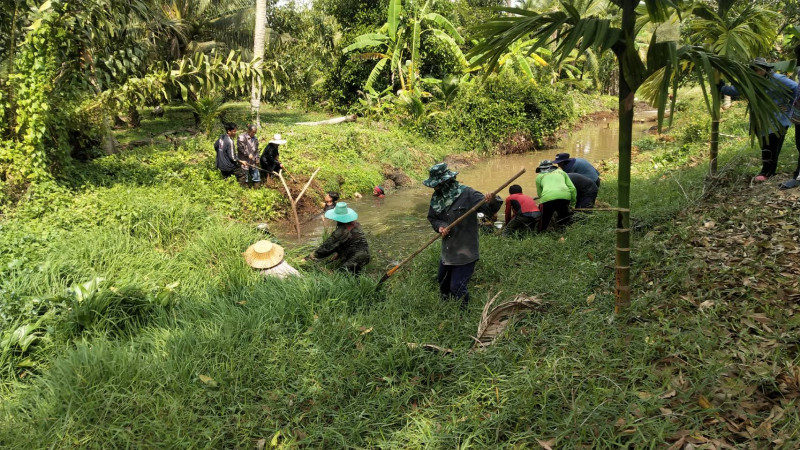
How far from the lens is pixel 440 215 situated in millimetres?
4852

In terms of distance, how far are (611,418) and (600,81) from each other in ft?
110

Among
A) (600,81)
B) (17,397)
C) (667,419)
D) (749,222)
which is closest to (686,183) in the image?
(749,222)

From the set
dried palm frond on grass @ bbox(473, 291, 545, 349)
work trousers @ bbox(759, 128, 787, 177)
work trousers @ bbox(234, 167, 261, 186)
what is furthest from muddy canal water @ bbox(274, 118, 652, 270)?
work trousers @ bbox(759, 128, 787, 177)

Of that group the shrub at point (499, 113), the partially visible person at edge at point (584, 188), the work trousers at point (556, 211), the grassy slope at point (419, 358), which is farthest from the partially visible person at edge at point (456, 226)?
the shrub at point (499, 113)

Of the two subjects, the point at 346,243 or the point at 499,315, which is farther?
the point at 346,243

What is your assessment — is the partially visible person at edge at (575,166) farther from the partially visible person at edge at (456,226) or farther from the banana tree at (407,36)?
the banana tree at (407,36)

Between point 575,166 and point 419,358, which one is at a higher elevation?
point 575,166

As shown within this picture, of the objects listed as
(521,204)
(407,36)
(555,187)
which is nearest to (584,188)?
(555,187)

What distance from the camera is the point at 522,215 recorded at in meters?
7.00

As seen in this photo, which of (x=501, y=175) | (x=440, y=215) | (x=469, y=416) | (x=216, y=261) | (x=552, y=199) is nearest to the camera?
(x=469, y=416)

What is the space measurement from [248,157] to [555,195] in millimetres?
6101

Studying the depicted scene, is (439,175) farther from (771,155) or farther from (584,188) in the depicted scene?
(771,155)

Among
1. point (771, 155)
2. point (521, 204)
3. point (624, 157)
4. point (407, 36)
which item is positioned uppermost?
point (407, 36)

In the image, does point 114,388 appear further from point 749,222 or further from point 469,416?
point 749,222
